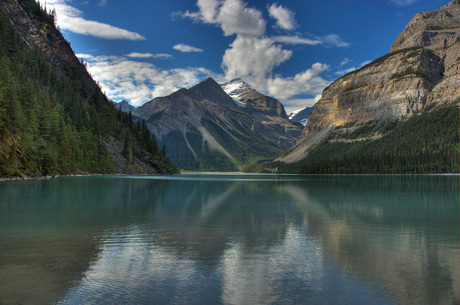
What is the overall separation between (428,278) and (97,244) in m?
18.1

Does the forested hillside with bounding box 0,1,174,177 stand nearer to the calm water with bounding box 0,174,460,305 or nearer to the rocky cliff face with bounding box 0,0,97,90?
the rocky cliff face with bounding box 0,0,97,90

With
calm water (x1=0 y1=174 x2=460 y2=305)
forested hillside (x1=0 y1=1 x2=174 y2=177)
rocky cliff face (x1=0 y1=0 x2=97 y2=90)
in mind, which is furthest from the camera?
rocky cliff face (x1=0 y1=0 x2=97 y2=90)

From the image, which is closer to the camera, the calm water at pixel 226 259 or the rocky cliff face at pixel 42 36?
the calm water at pixel 226 259

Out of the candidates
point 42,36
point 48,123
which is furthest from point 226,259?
point 42,36

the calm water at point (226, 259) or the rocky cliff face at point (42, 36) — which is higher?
the rocky cliff face at point (42, 36)

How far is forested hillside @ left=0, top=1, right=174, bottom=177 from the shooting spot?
280 feet

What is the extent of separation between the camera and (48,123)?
112312mm

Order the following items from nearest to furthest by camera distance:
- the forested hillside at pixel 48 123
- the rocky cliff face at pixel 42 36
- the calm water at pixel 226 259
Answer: the calm water at pixel 226 259 < the forested hillside at pixel 48 123 < the rocky cliff face at pixel 42 36

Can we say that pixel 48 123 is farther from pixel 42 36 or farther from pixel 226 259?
pixel 226 259

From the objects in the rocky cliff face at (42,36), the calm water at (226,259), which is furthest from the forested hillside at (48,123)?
the calm water at (226,259)

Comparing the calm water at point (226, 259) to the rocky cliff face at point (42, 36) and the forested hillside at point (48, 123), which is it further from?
the rocky cliff face at point (42, 36)

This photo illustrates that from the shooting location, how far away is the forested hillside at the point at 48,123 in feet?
280

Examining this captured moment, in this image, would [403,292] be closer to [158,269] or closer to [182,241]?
[158,269]

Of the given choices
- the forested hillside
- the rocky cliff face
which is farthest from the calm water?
the rocky cliff face
